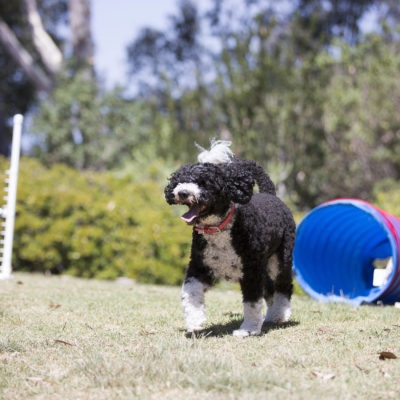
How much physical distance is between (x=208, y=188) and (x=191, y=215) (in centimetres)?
24

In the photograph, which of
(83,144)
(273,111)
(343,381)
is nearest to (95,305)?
(343,381)

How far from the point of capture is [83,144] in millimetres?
17031

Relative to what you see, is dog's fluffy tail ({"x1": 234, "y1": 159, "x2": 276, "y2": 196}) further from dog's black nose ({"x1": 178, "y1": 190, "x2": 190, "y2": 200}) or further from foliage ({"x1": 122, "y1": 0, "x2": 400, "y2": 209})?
foliage ({"x1": 122, "y1": 0, "x2": 400, "y2": 209})

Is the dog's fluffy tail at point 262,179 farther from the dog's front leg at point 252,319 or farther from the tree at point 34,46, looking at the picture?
the tree at point 34,46

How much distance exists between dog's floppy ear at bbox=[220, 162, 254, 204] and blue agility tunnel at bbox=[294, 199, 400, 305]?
2.56 m

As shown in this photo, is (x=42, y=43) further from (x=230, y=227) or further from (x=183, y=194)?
(x=183, y=194)

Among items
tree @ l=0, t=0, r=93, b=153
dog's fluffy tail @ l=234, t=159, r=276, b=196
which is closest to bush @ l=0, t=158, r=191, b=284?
dog's fluffy tail @ l=234, t=159, r=276, b=196

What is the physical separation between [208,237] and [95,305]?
2.19 metres

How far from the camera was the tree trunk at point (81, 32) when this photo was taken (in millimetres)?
18297

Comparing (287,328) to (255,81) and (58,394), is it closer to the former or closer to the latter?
(58,394)

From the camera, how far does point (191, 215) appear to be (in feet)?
12.8

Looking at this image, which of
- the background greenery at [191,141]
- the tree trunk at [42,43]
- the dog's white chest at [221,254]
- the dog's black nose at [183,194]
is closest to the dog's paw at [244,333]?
the dog's white chest at [221,254]

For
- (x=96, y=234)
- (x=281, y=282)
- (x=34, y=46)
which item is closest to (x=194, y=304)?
(x=281, y=282)

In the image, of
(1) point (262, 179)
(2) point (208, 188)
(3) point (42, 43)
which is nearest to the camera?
(2) point (208, 188)
